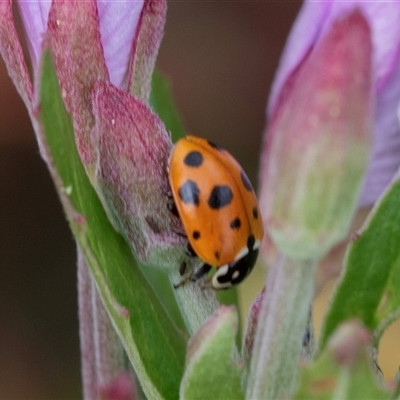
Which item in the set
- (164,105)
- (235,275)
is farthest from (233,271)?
A: (164,105)

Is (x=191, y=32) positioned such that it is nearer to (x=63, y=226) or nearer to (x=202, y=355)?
(x=63, y=226)

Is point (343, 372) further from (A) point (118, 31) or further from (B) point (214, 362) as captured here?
(A) point (118, 31)

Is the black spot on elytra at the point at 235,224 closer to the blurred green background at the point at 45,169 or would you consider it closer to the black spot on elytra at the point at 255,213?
the black spot on elytra at the point at 255,213

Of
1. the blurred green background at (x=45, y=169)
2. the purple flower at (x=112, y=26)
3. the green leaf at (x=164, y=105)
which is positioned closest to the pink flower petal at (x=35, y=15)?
the purple flower at (x=112, y=26)

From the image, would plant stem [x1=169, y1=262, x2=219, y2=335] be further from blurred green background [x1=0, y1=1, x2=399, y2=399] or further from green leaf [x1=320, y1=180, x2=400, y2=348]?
blurred green background [x1=0, y1=1, x2=399, y2=399]

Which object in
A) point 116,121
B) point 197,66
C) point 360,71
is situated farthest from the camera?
point 197,66

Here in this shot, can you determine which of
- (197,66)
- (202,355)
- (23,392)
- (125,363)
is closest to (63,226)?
(23,392)

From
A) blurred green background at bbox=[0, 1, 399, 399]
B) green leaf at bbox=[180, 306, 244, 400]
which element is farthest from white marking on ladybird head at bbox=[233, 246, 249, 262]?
blurred green background at bbox=[0, 1, 399, 399]
